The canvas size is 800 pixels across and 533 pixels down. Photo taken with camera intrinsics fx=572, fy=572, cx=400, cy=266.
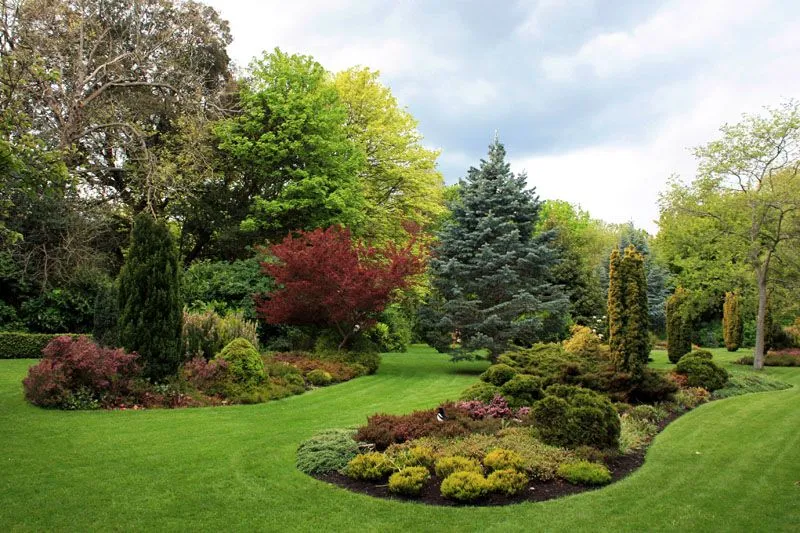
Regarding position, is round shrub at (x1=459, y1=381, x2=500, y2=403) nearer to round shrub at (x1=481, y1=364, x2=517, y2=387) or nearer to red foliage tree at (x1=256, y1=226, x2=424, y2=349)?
round shrub at (x1=481, y1=364, x2=517, y2=387)

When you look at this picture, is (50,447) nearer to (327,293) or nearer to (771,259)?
(327,293)

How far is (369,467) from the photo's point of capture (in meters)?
6.83

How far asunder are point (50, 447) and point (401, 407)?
6174 millimetres

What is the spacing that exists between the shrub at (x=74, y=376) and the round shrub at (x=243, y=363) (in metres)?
2.38

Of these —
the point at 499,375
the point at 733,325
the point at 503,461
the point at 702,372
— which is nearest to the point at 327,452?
the point at 503,461

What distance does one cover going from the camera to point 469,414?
9.64m

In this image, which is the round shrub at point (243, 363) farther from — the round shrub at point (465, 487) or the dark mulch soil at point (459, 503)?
the round shrub at point (465, 487)

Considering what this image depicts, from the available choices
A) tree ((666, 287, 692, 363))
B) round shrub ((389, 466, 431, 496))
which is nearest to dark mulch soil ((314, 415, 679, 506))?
round shrub ((389, 466, 431, 496))

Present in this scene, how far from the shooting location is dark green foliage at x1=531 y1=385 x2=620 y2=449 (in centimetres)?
794

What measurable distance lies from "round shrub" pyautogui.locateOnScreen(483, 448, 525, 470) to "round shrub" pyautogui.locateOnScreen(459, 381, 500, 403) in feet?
11.5

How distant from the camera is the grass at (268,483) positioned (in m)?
5.48

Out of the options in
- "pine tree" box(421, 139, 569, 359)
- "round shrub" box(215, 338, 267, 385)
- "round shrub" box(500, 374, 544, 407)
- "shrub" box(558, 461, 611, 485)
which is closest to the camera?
"shrub" box(558, 461, 611, 485)

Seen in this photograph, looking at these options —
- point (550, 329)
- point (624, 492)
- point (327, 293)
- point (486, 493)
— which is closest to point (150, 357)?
point (327, 293)

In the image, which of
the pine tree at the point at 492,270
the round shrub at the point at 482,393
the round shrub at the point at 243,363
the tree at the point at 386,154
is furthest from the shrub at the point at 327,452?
the tree at the point at 386,154
